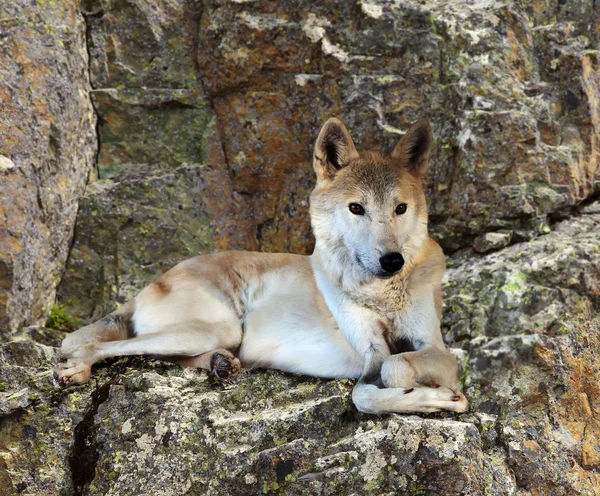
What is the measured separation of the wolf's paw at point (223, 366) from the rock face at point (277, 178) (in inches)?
6.6

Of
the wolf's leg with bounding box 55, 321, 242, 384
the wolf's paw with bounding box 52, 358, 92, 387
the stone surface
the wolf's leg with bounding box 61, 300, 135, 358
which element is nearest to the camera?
the wolf's paw with bounding box 52, 358, 92, 387

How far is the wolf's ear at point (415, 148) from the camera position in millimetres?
5367

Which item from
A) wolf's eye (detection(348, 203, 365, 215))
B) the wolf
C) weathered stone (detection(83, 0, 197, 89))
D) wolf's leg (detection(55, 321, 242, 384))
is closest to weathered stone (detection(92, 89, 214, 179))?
weathered stone (detection(83, 0, 197, 89))

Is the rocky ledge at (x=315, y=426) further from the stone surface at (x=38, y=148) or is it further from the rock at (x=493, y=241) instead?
the rock at (x=493, y=241)

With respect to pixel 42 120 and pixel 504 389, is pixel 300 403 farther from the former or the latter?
pixel 42 120

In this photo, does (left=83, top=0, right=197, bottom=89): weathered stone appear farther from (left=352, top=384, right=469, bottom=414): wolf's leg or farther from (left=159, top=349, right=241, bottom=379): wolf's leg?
(left=352, top=384, right=469, bottom=414): wolf's leg

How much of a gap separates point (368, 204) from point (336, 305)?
0.92 m

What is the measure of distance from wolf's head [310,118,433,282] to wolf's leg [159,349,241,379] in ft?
3.83

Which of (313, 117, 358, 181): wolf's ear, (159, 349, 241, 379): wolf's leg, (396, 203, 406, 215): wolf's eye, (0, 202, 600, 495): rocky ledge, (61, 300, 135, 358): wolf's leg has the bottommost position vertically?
(0, 202, 600, 495): rocky ledge

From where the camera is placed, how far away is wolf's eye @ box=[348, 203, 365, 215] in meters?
5.04

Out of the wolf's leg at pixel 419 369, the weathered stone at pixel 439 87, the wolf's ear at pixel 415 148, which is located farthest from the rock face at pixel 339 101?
the wolf's leg at pixel 419 369

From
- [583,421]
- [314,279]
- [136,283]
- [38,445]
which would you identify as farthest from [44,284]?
[583,421]

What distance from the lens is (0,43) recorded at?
19.2ft

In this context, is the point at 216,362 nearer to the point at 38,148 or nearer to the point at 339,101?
Result: the point at 38,148
